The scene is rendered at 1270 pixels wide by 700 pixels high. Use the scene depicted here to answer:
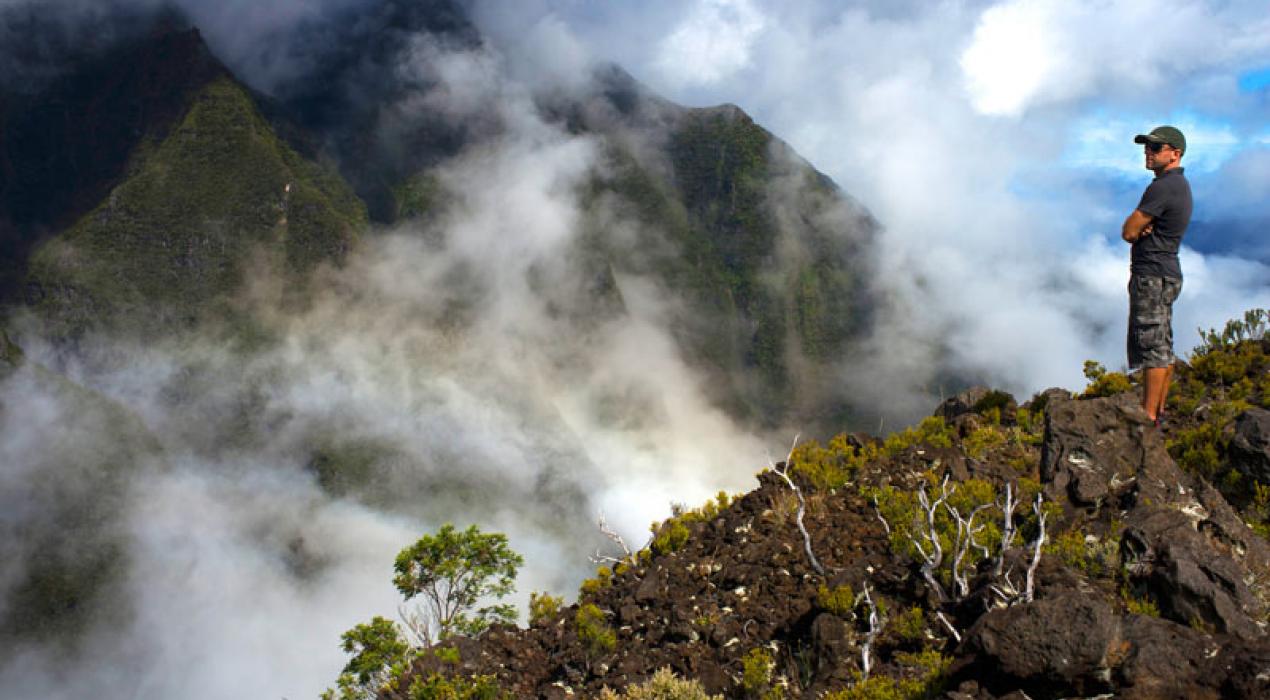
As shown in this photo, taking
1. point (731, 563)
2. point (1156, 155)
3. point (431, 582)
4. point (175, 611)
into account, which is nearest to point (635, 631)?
point (731, 563)

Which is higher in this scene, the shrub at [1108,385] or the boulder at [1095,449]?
the shrub at [1108,385]

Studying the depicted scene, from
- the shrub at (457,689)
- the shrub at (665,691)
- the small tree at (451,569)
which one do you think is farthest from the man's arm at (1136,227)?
the small tree at (451,569)

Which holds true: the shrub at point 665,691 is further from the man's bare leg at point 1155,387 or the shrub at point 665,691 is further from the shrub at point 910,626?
the man's bare leg at point 1155,387

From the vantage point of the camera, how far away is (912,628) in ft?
23.7

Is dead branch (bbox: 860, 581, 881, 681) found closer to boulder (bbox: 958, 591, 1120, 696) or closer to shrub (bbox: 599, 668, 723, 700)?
shrub (bbox: 599, 668, 723, 700)

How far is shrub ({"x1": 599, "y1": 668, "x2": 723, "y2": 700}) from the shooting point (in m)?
6.98

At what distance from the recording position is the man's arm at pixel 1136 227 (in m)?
8.83

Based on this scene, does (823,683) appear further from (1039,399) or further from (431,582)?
(431,582)

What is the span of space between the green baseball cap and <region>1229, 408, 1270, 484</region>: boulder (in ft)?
9.32

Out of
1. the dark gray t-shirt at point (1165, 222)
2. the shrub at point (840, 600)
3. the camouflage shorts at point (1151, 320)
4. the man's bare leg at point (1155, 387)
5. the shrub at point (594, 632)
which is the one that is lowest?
the shrub at point (840, 600)

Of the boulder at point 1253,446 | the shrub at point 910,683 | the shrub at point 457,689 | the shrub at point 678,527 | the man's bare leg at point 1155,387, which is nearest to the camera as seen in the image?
the shrub at point 910,683

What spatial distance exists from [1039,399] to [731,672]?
25.5ft

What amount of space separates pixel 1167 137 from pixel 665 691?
7324mm

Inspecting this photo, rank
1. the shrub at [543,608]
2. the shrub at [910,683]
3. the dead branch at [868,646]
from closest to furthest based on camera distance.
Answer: the shrub at [910,683], the dead branch at [868,646], the shrub at [543,608]
